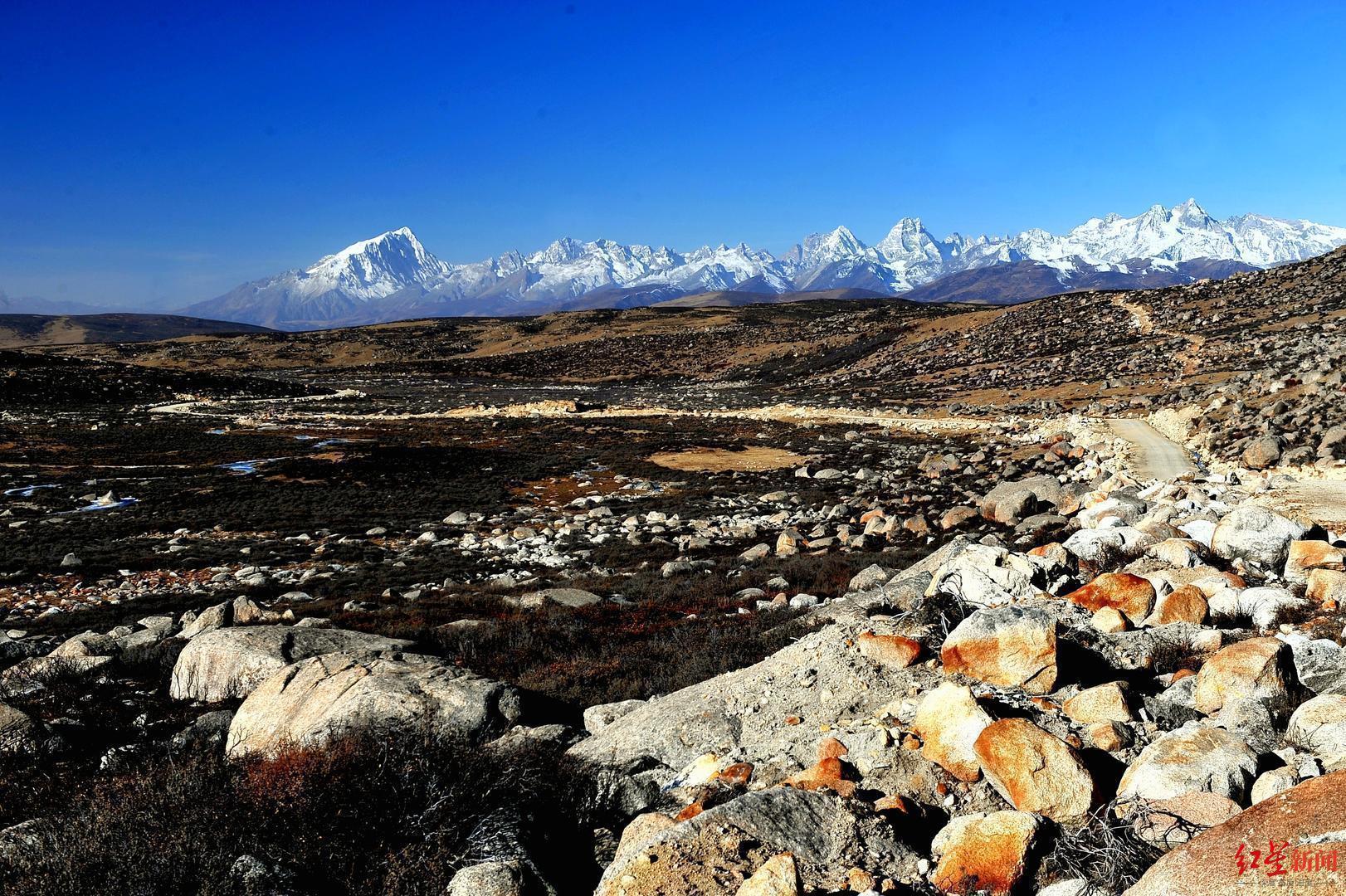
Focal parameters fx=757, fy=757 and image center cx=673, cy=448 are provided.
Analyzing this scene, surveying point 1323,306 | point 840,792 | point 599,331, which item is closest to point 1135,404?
point 1323,306

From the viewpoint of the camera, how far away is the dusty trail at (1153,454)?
85.8 ft

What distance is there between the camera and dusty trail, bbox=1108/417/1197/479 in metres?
26.2

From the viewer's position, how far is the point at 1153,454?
1180 inches

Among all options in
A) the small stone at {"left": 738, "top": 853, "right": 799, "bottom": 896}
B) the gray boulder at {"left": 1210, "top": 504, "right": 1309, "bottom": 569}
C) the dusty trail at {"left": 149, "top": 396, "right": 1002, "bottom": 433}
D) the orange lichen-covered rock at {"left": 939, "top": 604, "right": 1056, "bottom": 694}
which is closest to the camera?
the small stone at {"left": 738, "top": 853, "right": 799, "bottom": 896}

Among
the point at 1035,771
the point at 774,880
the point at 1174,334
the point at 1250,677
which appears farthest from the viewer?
the point at 1174,334

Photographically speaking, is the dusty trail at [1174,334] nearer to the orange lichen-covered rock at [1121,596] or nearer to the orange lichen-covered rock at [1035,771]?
the orange lichen-covered rock at [1121,596]

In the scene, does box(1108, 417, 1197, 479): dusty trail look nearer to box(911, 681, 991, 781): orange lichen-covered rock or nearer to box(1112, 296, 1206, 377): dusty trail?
box(1112, 296, 1206, 377): dusty trail

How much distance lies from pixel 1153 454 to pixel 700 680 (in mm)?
27799

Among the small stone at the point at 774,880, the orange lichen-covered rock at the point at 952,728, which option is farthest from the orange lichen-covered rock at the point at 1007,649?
the small stone at the point at 774,880

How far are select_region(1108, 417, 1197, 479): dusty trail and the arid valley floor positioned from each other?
33 centimetres

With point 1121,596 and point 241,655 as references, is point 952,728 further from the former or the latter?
point 241,655

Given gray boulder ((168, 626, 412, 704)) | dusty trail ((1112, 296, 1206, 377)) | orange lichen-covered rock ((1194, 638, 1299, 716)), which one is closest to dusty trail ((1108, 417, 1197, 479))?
dusty trail ((1112, 296, 1206, 377))

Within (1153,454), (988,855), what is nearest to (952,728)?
(988,855)

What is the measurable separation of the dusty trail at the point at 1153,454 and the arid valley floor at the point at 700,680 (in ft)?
1.10
